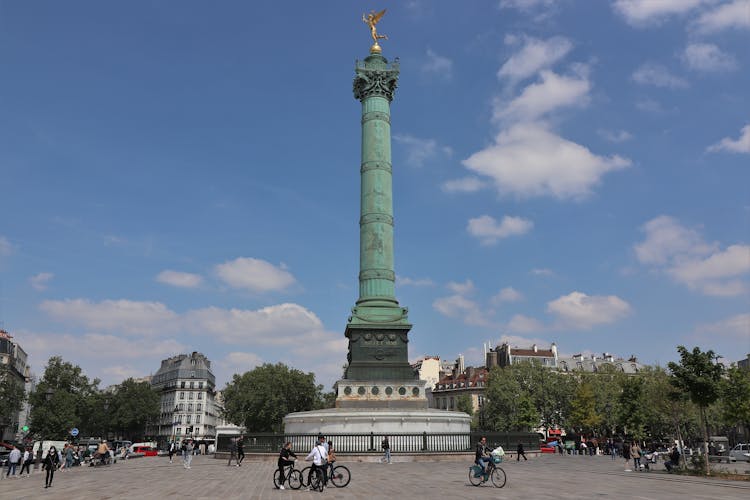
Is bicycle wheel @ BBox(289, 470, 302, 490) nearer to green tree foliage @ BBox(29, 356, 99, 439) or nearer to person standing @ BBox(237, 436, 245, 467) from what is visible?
person standing @ BBox(237, 436, 245, 467)

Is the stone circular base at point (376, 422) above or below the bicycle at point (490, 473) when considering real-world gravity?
above

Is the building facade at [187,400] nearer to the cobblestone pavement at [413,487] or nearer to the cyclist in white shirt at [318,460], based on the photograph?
the cobblestone pavement at [413,487]

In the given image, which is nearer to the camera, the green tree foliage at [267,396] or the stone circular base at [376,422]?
the stone circular base at [376,422]

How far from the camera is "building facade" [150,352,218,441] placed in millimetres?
113250

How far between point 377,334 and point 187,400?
86.6 meters

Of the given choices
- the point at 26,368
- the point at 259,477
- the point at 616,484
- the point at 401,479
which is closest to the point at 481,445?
the point at 401,479

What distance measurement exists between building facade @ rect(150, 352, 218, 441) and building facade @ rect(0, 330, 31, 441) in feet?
82.3

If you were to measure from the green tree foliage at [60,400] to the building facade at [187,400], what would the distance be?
40.6 m

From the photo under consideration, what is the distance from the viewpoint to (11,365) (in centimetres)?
8344

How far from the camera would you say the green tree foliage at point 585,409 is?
216 ft

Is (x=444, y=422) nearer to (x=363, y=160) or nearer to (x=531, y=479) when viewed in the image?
(x=531, y=479)

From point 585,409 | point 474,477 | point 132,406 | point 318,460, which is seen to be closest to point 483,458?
point 474,477

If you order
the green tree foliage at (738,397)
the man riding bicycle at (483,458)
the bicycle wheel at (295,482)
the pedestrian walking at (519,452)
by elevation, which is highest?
the green tree foliage at (738,397)

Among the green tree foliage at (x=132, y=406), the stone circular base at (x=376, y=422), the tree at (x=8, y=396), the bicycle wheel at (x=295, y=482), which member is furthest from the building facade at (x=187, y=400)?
the bicycle wheel at (x=295, y=482)
